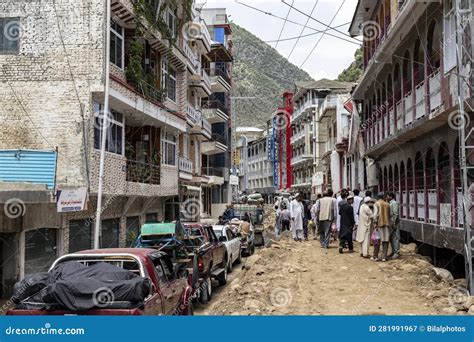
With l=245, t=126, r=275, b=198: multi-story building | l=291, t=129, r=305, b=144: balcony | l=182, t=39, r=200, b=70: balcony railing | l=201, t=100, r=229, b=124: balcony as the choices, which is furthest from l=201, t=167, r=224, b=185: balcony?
l=245, t=126, r=275, b=198: multi-story building

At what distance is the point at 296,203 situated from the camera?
20953 millimetres

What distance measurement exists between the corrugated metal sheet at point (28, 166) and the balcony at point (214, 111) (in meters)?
25.7

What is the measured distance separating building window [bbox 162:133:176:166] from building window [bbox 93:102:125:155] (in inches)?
218

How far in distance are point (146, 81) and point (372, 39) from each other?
11.7 metres

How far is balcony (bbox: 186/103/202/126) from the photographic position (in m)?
31.1

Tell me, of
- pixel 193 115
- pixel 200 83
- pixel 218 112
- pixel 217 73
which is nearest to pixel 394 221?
pixel 193 115

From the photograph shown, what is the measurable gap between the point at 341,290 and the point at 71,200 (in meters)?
8.00

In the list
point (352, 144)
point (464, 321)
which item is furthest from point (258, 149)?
point (464, 321)

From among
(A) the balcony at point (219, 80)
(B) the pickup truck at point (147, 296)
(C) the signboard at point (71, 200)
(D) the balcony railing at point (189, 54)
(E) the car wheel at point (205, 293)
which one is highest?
(A) the balcony at point (219, 80)

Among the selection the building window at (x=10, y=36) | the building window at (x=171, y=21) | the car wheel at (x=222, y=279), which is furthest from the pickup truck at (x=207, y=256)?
the building window at (x=171, y=21)

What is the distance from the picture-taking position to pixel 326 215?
58.5ft

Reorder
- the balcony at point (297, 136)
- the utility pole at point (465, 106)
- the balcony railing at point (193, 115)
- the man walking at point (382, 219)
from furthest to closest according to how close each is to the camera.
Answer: the balcony at point (297, 136)
the balcony railing at point (193, 115)
the man walking at point (382, 219)
the utility pole at point (465, 106)

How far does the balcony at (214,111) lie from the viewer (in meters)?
41.7

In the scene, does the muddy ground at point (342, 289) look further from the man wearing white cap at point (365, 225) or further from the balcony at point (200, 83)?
the balcony at point (200, 83)
